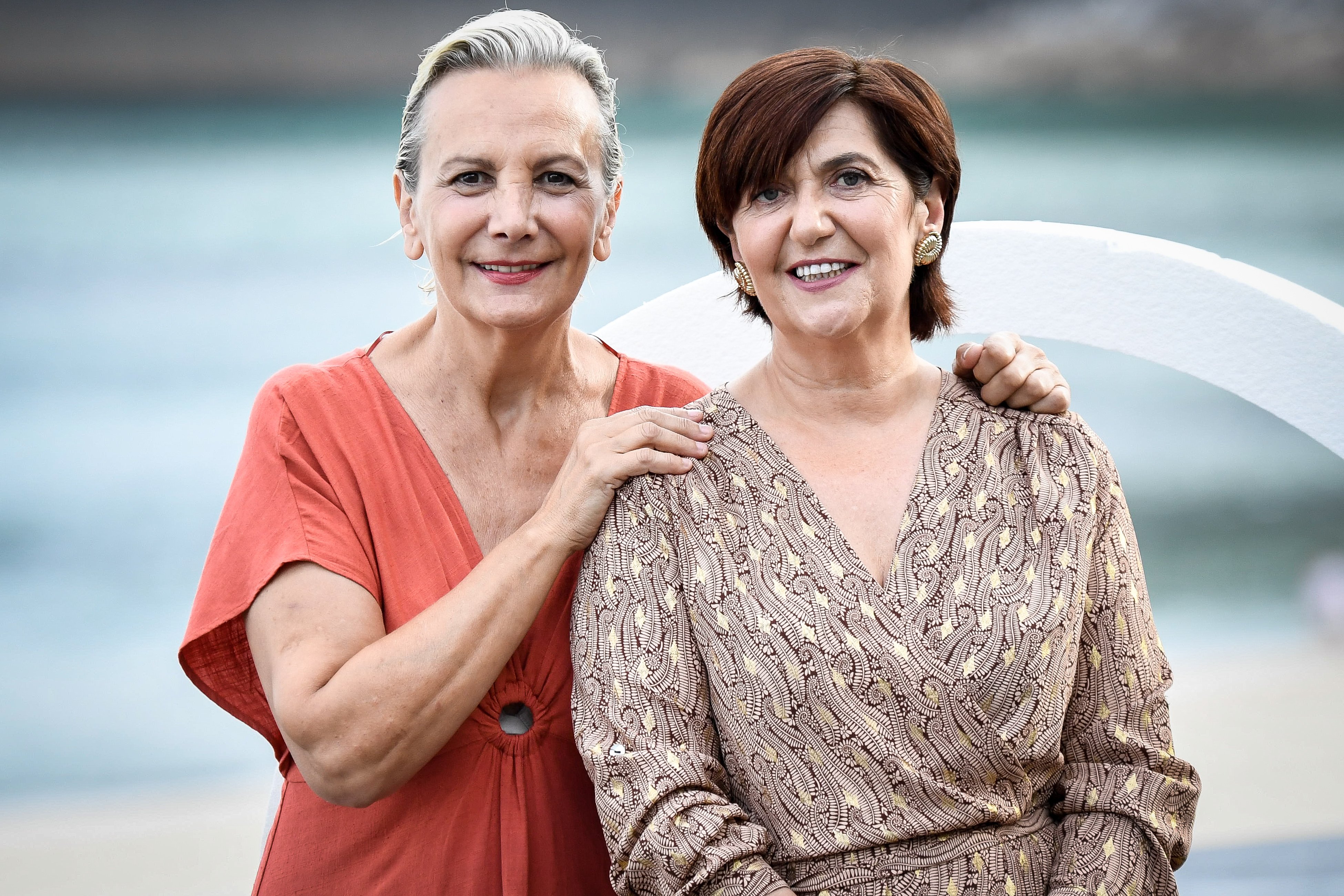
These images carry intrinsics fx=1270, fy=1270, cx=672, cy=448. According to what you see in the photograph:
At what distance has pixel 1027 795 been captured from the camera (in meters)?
1.92

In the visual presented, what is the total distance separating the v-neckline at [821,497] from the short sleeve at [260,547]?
67 centimetres

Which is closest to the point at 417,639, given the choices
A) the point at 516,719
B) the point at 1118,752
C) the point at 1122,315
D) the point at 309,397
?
the point at 516,719

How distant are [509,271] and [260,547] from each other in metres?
0.62

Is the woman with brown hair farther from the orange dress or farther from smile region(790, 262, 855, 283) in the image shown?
the orange dress

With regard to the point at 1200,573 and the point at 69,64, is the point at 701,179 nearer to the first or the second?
the point at 69,64

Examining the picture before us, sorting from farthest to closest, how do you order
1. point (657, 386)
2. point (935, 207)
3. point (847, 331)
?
point (657, 386)
point (935, 207)
point (847, 331)

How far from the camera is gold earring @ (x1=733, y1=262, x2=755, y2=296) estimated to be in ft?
6.84

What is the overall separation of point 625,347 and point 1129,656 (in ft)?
4.84

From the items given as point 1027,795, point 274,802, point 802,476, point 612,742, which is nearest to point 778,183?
point 802,476

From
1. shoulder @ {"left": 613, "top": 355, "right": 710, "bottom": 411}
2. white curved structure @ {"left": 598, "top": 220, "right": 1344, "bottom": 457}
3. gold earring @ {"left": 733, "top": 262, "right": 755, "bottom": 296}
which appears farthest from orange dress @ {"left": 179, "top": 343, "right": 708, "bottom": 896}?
white curved structure @ {"left": 598, "top": 220, "right": 1344, "bottom": 457}

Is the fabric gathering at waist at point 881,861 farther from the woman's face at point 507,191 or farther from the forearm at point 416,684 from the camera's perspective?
the woman's face at point 507,191

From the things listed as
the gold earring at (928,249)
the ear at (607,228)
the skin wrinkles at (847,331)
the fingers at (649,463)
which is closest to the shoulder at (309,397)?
the ear at (607,228)

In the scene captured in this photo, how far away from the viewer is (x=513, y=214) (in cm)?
213

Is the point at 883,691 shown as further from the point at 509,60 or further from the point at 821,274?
the point at 509,60
